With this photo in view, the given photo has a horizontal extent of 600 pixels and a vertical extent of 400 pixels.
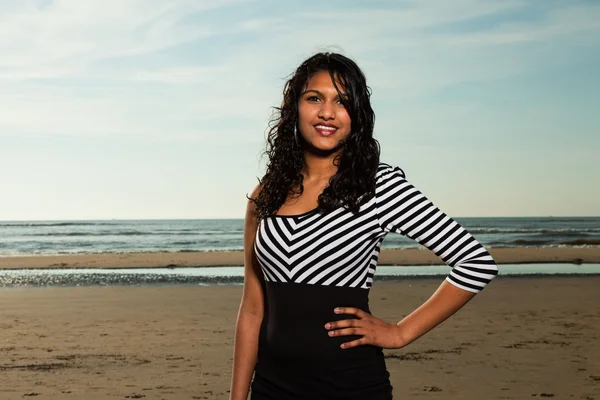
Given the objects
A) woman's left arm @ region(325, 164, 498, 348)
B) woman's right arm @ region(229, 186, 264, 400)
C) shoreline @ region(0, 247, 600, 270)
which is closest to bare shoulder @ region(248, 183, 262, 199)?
woman's right arm @ region(229, 186, 264, 400)

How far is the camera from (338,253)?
2191mm

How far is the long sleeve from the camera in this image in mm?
2156

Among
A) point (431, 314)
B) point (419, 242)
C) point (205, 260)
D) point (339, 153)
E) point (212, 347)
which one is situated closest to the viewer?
point (419, 242)

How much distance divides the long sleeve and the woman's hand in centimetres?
27

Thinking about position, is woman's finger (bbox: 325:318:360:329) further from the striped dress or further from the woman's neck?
the woman's neck

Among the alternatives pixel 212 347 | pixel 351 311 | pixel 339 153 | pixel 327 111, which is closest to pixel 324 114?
pixel 327 111

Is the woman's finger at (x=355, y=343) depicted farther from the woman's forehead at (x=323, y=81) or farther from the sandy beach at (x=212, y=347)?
the sandy beach at (x=212, y=347)

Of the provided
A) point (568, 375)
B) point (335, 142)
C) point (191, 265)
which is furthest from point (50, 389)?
point (191, 265)

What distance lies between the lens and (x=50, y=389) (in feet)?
24.2

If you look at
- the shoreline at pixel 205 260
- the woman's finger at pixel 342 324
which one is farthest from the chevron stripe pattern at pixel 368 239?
the shoreline at pixel 205 260

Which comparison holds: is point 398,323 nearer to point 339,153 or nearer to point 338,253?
point 338,253

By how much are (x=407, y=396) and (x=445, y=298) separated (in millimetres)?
5070

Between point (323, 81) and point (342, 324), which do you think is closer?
point (342, 324)

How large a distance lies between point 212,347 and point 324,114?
749cm
